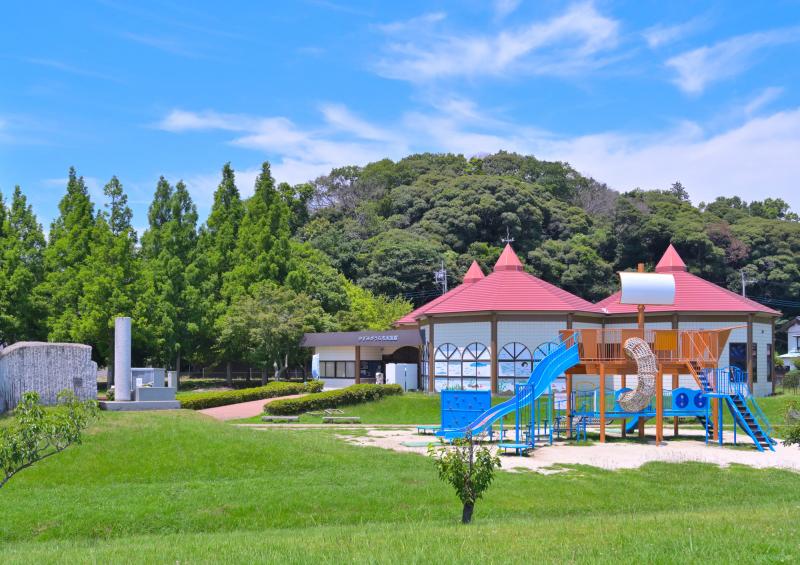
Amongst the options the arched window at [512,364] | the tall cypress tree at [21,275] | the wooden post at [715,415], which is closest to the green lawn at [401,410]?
the arched window at [512,364]

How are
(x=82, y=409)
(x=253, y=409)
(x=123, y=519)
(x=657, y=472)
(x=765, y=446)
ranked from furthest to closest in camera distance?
(x=253, y=409)
(x=765, y=446)
(x=657, y=472)
(x=123, y=519)
(x=82, y=409)

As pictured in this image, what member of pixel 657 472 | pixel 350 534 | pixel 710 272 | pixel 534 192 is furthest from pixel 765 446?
pixel 534 192

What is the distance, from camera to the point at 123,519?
58.6ft

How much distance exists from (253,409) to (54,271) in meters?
19.7

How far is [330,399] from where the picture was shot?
41.4 metres

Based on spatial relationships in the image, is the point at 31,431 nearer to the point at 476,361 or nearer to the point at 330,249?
the point at 476,361

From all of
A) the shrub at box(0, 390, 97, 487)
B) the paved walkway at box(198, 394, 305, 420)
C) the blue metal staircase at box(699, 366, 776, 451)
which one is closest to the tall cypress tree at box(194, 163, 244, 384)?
the paved walkway at box(198, 394, 305, 420)

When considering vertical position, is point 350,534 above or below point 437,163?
below

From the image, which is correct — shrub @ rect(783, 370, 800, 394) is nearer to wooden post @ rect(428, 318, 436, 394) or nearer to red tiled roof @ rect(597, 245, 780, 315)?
red tiled roof @ rect(597, 245, 780, 315)

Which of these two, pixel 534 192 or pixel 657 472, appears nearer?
pixel 657 472

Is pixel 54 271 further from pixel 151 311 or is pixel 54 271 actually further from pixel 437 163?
pixel 437 163

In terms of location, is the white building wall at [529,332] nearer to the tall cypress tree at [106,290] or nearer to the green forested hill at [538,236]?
the tall cypress tree at [106,290]

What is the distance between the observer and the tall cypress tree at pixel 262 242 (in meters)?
58.1

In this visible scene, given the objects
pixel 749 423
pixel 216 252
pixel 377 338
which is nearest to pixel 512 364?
pixel 377 338
